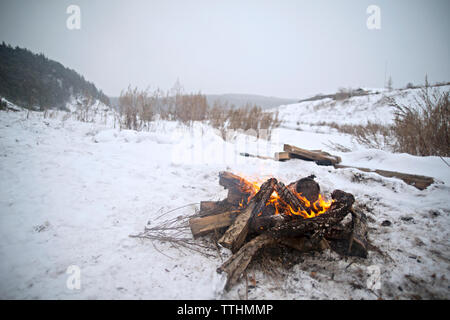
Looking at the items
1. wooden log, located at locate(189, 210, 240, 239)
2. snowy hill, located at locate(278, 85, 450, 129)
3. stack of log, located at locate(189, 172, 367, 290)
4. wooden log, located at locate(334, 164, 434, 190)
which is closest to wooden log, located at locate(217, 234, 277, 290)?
stack of log, located at locate(189, 172, 367, 290)

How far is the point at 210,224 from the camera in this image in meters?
1.64

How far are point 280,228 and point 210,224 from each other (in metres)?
0.62

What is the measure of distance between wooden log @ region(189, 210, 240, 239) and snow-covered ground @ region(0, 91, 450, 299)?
0.20 meters

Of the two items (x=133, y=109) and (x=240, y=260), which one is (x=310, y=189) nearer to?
(x=240, y=260)

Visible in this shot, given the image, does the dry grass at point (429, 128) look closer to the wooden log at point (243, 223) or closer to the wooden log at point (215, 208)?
the wooden log at point (243, 223)

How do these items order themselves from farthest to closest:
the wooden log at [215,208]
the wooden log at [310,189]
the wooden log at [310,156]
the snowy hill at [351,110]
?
the snowy hill at [351,110], the wooden log at [310,156], the wooden log at [215,208], the wooden log at [310,189]

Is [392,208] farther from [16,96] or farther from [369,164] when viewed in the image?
[16,96]

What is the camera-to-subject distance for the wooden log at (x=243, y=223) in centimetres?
134

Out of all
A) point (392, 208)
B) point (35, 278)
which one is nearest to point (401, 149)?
point (392, 208)

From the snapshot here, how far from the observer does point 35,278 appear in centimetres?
113

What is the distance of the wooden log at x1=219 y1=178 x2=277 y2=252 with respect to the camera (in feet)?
4.41

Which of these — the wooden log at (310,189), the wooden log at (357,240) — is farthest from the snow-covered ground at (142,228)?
the wooden log at (310,189)

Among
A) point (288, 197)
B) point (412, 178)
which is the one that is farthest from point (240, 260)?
point (412, 178)
